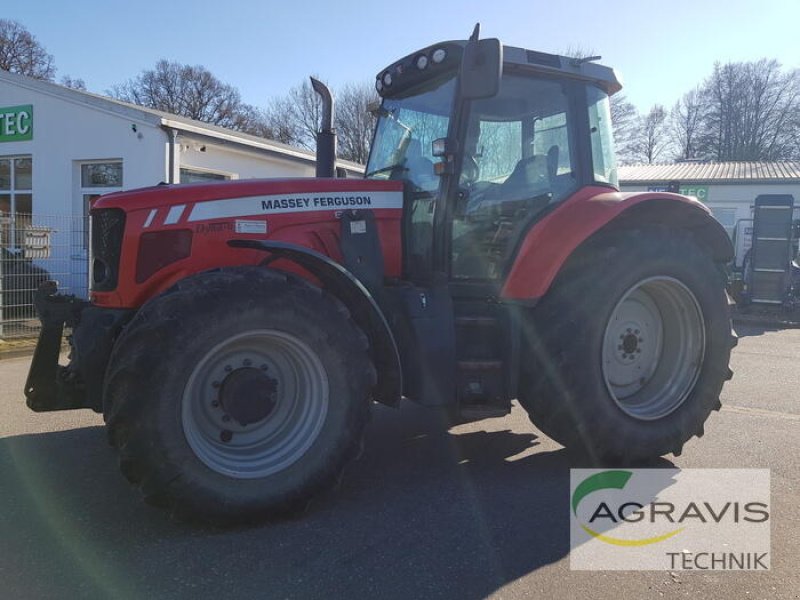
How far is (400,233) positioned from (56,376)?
7.18 ft

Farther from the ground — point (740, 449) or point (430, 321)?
point (430, 321)

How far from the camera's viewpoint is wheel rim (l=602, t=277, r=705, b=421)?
4.35 m

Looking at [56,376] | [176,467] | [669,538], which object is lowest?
[669,538]

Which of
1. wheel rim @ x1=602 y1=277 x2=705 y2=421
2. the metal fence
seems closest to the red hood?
wheel rim @ x1=602 y1=277 x2=705 y2=421

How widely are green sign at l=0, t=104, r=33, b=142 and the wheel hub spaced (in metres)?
12.6

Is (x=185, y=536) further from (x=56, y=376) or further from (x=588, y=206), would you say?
(x=588, y=206)

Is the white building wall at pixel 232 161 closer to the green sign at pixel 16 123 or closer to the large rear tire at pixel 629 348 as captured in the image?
the green sign at pixel 16 123

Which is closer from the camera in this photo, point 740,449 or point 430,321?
point 430,321

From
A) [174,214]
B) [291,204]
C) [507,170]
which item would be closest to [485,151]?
[507,170]

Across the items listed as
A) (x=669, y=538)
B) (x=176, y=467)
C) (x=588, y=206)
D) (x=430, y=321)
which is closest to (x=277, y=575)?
(x=176, y=467)

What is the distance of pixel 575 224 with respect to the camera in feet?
13.1

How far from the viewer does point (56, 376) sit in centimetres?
362

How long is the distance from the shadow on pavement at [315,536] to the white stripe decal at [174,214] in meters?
1.54

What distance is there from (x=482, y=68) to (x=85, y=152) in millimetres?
11510
